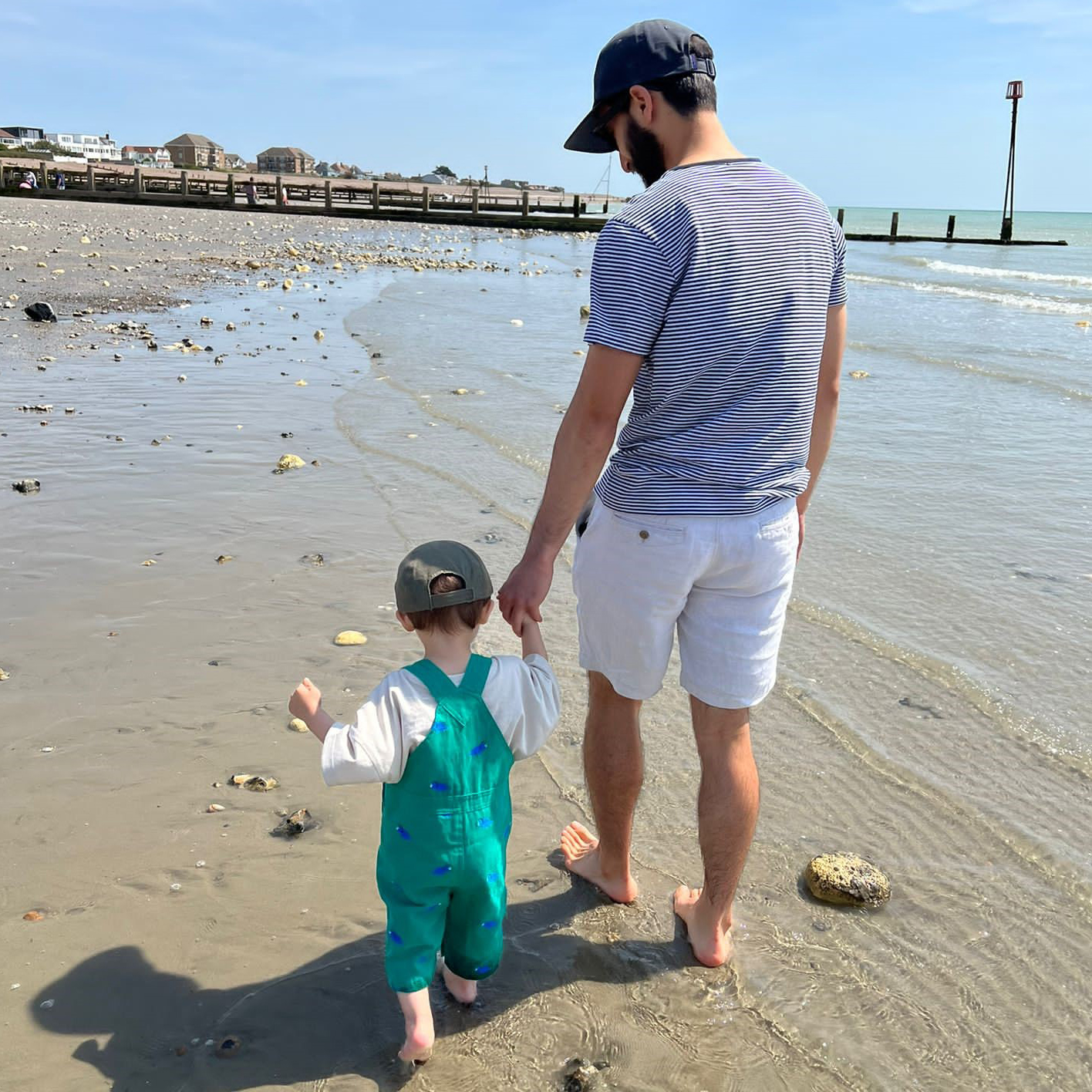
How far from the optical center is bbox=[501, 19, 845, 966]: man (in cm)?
200

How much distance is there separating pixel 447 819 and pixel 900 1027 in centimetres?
120

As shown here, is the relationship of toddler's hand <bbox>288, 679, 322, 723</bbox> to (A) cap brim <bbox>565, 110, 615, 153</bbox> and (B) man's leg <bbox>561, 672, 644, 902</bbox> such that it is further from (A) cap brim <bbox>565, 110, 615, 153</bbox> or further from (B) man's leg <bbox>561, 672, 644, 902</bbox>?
(A) cap brim <bbox>565, 110, 615, 153</bbox>

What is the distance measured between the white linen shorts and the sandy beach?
2.51ft

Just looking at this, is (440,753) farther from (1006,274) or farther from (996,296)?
(1006,274)

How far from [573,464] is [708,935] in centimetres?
125

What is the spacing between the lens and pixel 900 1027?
2.31 meters

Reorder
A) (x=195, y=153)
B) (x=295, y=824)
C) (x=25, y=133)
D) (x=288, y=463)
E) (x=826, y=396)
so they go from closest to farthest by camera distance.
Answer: (x=826, y=396)
(x=295, y=824)
(x=288, y=463)
(x=195, y=153)
(x=25, y=133)

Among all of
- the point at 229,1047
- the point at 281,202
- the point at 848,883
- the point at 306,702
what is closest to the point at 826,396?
the point at 848,883

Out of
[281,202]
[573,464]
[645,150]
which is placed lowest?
[573,464]

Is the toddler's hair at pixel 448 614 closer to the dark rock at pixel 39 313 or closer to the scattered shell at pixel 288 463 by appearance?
the scattered shell at pixel 288 463

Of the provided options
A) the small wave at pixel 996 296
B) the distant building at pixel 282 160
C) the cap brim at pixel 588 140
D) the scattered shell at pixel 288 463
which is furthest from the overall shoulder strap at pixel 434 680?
the distant building at pixel 282 160

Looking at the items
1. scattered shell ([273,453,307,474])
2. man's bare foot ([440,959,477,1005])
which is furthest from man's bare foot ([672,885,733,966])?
scattered shell ([273,453,307,474])

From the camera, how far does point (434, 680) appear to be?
79.1 inches

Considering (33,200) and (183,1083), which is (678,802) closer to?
(183,1083)
